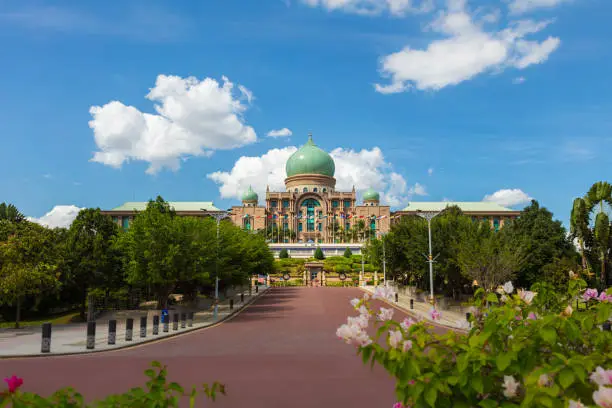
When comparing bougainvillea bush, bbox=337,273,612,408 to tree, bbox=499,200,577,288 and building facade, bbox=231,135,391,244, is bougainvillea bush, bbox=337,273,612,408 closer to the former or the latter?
tree, bbox=499,200,577,288

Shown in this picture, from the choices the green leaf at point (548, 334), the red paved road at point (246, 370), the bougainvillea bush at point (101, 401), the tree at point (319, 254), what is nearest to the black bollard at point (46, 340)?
the red paved road at point (246, 370)

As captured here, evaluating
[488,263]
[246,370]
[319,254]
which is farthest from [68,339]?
[319,254]

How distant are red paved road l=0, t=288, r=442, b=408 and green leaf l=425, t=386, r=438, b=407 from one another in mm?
7154

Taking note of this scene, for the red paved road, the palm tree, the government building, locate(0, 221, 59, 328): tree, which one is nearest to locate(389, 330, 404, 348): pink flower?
the red paved road

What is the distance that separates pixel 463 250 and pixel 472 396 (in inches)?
1245

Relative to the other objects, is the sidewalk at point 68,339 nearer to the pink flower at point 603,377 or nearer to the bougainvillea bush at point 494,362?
the bougainvillea bush at point 494,362

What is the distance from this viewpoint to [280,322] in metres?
28.2

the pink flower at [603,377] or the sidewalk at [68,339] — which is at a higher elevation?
the pink flower at [603,377]

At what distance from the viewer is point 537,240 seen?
135 feet

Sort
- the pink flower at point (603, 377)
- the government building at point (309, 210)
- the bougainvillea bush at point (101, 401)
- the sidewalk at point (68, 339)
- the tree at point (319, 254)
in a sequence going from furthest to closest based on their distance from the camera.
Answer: the government building at point (309, 210) < the tree at point (319, 254) < the sidewalk at point (68, 339) < the bougainvillea bush at point (101, 401) < the pink flower at point (603, 377)

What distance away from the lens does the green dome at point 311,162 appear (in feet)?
418

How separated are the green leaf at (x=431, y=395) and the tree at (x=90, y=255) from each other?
3440cm

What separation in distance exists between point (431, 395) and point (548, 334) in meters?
1.06

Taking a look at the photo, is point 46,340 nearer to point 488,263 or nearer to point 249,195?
point 488,263
